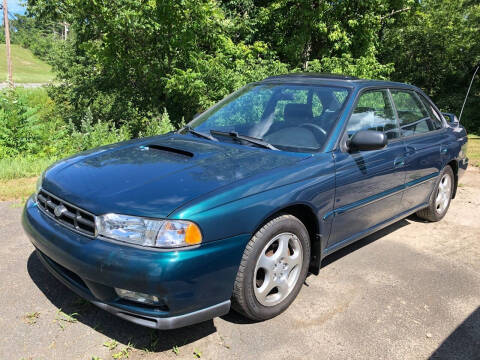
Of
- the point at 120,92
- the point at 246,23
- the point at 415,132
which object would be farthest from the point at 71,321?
the point at 246,23

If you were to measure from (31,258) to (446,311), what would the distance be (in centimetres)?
349

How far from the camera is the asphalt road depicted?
8.58 ft

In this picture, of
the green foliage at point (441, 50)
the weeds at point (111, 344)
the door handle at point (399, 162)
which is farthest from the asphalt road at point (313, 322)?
the green foliage at point (441, 50)

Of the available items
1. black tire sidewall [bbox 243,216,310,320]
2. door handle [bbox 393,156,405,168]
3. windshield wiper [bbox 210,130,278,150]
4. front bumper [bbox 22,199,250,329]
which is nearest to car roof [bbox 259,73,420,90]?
door handle [bbox 393,156,405,168]

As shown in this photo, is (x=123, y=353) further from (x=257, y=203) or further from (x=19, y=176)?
(x=19, y=176)

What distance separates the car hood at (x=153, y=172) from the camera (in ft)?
8.10

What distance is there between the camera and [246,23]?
1230cm

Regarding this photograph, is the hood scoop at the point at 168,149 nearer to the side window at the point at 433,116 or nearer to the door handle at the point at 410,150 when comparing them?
the door handle at the point at 410,150

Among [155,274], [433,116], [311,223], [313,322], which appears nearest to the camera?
[155,274]

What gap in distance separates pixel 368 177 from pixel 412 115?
131 centimetres

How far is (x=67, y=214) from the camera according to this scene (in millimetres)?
2619

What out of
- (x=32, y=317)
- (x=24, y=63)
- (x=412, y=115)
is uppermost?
(x=412, y=115)

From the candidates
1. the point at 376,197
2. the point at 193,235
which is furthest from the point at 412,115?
the point at 193,235

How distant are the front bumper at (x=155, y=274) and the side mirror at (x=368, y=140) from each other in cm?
133
